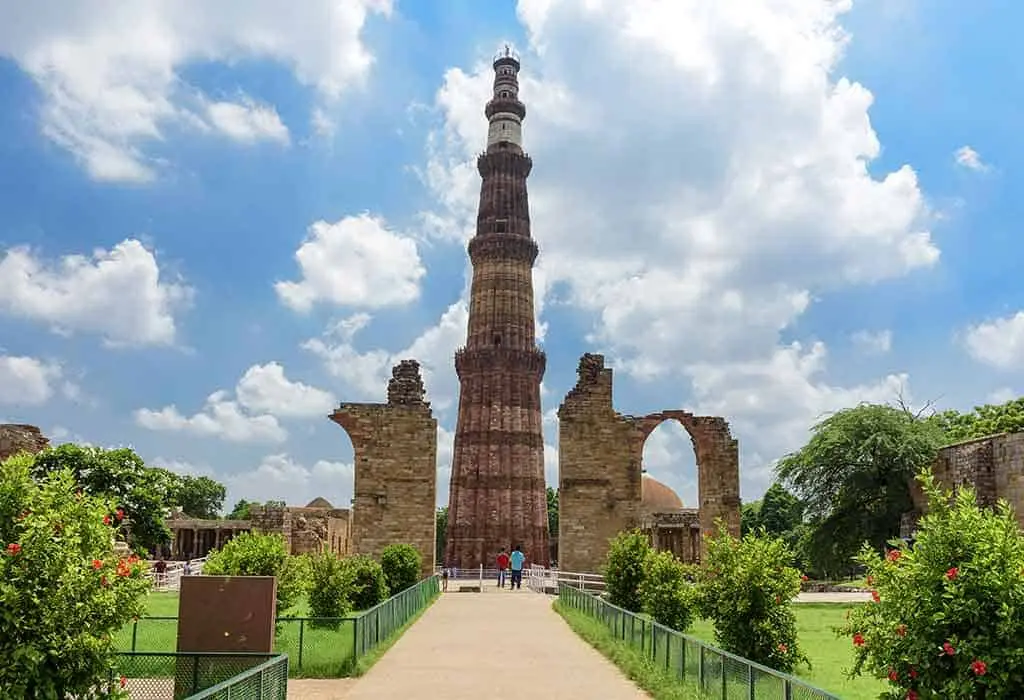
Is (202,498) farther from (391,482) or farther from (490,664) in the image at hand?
(490,664)

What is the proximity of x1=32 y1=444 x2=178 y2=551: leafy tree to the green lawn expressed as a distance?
698 inches

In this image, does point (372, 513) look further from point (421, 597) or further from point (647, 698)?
point (647, 698)

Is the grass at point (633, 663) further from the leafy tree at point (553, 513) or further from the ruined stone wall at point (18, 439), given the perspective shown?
the leafy tree at point (553, 513)

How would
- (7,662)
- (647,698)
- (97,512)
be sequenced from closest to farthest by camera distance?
1. (7,662)
2. (97,512)
3. (647,698)

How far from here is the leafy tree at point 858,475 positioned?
25031mm

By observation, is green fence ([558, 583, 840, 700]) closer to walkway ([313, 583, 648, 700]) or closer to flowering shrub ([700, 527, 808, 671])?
walkway ([313, 583, 648, 700])

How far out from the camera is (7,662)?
213 inches

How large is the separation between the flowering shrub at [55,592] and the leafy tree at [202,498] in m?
69.8

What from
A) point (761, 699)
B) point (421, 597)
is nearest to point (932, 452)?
point (421, 597)

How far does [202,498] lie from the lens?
244 ft

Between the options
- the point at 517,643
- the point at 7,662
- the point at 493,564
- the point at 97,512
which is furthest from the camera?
the point at 493,564

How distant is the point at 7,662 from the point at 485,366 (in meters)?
39.2

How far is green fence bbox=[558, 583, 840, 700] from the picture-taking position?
20.9 feet

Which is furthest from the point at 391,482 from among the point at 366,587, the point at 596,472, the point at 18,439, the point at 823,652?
the point at 823,652
